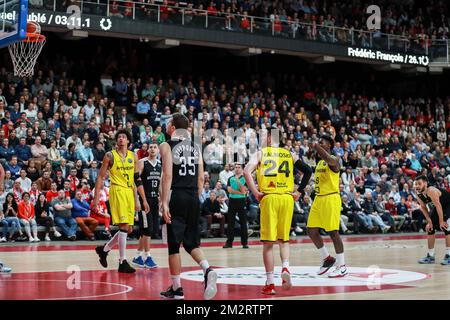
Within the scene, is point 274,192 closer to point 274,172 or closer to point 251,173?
point 274,172

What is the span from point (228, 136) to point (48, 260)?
1088 centimetres

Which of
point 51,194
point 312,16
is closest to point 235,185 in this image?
point 51,194

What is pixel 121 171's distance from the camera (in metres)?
10.3

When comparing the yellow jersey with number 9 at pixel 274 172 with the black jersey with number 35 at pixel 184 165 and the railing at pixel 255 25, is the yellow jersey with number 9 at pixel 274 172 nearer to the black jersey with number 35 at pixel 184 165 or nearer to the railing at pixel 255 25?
the black jersey with number 35 at pixel 184 165

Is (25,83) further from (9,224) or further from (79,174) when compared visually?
(9,224)

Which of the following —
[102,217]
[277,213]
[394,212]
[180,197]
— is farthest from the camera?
[394,212]

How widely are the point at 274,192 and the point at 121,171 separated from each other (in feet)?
9.28

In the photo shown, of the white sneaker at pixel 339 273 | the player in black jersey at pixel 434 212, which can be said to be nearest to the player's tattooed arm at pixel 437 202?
the player in black jersey at pixel 434 212

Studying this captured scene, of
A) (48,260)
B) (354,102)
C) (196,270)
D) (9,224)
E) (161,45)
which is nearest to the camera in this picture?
(196,270)

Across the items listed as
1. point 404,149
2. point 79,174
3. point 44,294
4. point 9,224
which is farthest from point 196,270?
point 404,149

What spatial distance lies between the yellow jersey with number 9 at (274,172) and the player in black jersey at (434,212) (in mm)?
4592

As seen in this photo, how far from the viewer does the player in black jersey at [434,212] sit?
481 inches

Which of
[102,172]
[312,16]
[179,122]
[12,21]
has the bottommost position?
[102,172]

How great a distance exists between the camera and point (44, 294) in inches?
305
